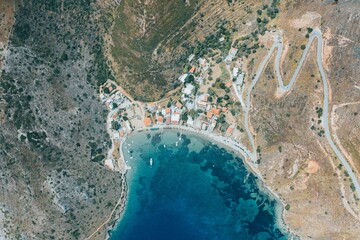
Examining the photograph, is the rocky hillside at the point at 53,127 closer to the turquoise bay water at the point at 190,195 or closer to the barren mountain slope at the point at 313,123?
the turquoise bay water at the point at 190,195

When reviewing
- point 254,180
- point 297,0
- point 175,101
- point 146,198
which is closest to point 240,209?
point 254,180

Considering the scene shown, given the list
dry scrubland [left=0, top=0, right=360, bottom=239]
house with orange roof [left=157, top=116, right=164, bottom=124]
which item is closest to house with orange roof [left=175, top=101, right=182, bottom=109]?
dry scrubland [left=0, top=0, right=360, bottom=239]

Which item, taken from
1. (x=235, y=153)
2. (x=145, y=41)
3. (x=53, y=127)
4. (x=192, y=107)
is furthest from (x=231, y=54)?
(x=53, y=127)

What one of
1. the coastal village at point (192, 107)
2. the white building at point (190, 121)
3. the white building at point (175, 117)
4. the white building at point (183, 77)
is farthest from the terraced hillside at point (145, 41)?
the white building at point (190, 121)

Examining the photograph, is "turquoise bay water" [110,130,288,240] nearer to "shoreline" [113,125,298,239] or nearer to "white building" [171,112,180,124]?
"shoreline" [113,125,298,239]

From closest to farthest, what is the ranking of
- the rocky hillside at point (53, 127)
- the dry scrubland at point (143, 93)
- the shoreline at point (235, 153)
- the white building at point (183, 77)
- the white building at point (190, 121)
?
the rocky hillside at point (53, 127), the dry scrubland at point (143, 93), the shoreline at point (235, 153), the white building at point (183, 77), the white building at point (190, 121)
